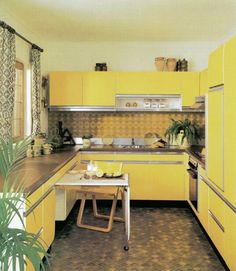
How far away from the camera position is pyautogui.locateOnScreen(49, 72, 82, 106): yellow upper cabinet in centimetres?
603

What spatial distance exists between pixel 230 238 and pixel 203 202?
1.20 meters

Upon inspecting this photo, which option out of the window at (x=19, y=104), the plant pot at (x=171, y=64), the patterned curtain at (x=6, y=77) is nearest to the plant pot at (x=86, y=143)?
the window at (x=19, y=104)

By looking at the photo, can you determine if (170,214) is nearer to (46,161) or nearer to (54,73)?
(46,161)

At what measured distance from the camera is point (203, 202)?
432 cm

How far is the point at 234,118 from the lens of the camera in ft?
9.68

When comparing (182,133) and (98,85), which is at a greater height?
(98,85)

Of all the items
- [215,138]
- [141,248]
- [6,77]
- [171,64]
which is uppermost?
[171,64]

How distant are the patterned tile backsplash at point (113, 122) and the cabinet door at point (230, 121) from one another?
317cm

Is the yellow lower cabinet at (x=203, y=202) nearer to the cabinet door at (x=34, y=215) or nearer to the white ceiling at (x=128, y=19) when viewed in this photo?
the cabinet door at (x=34, y=215)

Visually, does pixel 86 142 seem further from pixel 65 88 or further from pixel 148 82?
pixel 148 82

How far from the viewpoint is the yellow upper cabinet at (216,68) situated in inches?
134

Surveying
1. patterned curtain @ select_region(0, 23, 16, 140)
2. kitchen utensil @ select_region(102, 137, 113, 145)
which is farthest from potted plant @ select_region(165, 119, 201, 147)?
patterned curtain @ select_region(0, 23, 16, 140)

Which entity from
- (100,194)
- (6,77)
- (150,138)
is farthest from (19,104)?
(150,138)

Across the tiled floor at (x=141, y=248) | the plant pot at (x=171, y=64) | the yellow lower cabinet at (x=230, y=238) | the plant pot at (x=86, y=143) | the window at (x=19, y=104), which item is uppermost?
the plant pot at (x=171, y=64)
